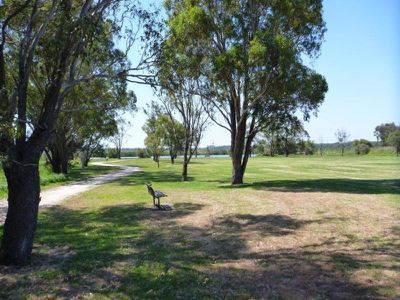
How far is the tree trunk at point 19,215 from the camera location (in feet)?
28.4

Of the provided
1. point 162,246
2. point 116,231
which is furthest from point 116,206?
point 162,246

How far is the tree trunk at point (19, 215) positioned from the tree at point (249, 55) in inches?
497

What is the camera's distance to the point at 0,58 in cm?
883

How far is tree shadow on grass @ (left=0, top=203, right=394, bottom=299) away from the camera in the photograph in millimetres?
7027

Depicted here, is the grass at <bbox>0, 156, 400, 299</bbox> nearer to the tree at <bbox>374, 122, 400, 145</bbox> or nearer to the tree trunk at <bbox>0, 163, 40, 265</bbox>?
the tree trunk at <bbox>0, 163, 40, 265</bbox>

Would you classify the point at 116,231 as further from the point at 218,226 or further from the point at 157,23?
the point at 157,23

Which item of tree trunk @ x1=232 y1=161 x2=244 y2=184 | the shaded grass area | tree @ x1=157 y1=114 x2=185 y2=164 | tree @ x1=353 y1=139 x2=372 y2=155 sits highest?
tree @ x1=157 y1=114 x2=185 y2=164

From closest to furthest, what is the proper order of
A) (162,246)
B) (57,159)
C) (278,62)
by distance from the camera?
(162,246)
(278,62)
(57,159)

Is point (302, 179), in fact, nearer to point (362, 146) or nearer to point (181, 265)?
point (181, 265)

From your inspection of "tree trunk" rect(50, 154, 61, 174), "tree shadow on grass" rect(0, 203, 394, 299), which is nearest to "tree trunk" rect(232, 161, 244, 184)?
"tree shadow on grass" rect(0, 203, 394, 299)

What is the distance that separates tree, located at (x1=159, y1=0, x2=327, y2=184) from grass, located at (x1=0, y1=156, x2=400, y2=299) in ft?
25.5

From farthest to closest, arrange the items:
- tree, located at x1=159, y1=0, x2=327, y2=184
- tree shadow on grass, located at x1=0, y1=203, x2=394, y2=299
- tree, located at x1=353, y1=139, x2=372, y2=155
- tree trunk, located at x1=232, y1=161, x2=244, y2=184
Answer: tree, located at x1=353, y1=139, x2=372, y2=155 < tree trunk, located at x1=232, y1=161, x2=244, y2=184 < tree, located at x1=159, y1=0, x2=327, y2=184 < tree shadow on grass, located at x1=0, y1=203, x2=394, y2=299

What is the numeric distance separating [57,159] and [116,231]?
32.1 metres

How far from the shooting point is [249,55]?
2081cm
